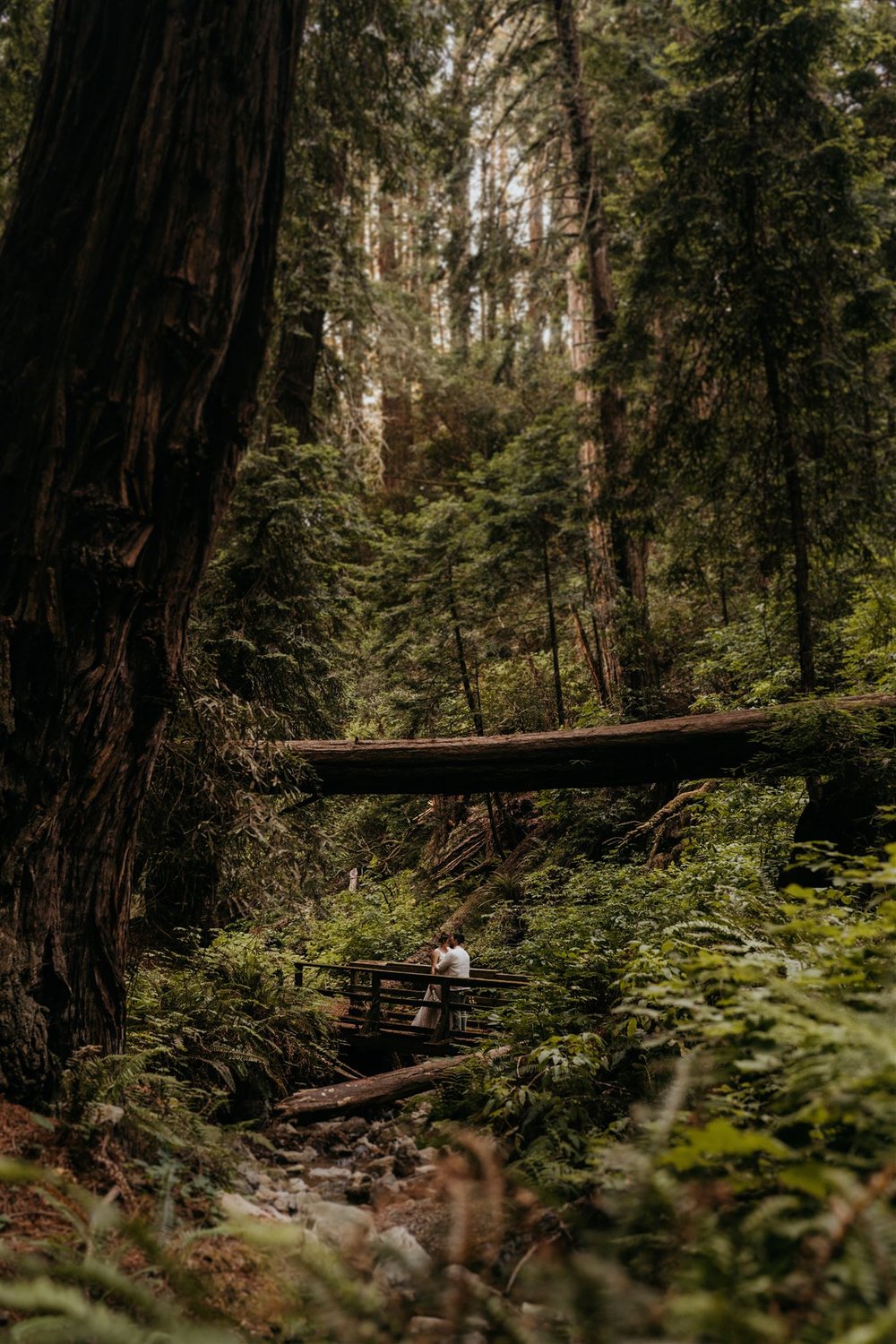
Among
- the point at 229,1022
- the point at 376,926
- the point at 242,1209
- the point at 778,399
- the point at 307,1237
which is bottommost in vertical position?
the point at 376,926

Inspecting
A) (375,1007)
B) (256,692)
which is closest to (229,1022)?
(375,1007)

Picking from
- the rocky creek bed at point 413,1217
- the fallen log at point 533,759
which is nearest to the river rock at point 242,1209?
the rocky creek bed at point 413,1217

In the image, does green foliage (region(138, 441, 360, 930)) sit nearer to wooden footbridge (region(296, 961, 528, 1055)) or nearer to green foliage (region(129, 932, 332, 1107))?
green foliage (region(129, 932, 332, 1107))

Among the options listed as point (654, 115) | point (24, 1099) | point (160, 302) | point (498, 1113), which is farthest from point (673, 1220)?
point (654, 115)

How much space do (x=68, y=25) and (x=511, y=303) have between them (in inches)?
489

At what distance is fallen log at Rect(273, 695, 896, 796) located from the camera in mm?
7547

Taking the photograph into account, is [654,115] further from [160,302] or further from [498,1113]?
[498,1113]

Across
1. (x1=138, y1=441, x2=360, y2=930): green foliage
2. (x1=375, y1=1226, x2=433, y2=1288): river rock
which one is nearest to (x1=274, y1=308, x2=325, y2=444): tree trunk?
(x1=138, y1=441, x2=360, y2=930): green foliage

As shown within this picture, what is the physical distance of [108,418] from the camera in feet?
13.0

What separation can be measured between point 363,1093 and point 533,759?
11.3ft

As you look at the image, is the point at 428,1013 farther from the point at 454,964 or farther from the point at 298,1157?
the point at 298,1157

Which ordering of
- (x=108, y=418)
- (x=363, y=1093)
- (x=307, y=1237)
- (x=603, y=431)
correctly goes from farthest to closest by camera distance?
(x=603, y=431), (x=363, y=1093), (x=108, y=418), (x=307, y=1237)

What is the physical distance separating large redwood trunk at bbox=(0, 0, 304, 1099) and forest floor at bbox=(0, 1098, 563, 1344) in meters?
0.94

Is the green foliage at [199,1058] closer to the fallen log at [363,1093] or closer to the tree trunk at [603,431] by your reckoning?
the fallen log at [363,1093]
